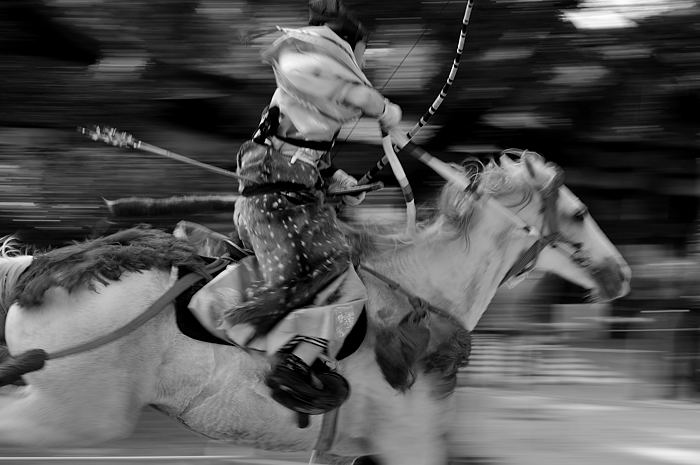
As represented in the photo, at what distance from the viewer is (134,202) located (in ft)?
11.7

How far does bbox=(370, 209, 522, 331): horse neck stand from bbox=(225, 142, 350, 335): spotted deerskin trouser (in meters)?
0.39

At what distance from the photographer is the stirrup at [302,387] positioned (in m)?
3.31

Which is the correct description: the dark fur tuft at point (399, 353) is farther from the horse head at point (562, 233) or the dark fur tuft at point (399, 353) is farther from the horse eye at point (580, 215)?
the horse eye at point (580, 215)

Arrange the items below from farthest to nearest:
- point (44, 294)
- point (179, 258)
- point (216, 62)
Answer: point (216, 62), point (179, 258), point (44, 294)

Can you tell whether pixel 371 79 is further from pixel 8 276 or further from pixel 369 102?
pixel 8 276

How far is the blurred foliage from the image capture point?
518 centimetres

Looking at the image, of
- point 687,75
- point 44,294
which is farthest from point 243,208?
point 687,75

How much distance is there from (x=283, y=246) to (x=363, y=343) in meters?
0.55

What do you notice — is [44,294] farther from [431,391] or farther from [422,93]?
[422,93]

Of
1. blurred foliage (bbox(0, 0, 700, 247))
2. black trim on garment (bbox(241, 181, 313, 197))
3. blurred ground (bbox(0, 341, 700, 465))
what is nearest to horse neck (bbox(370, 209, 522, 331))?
black trim on garment (bbox(241, 181, 313, 197))

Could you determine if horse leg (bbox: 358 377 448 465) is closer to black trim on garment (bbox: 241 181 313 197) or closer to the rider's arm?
Answer: black trim on garment (bbox: 241 181 313 197)

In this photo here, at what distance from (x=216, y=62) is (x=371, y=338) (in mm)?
2419

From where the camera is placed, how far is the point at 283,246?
3363 millimetres

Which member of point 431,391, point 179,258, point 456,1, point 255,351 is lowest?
point 431,391
